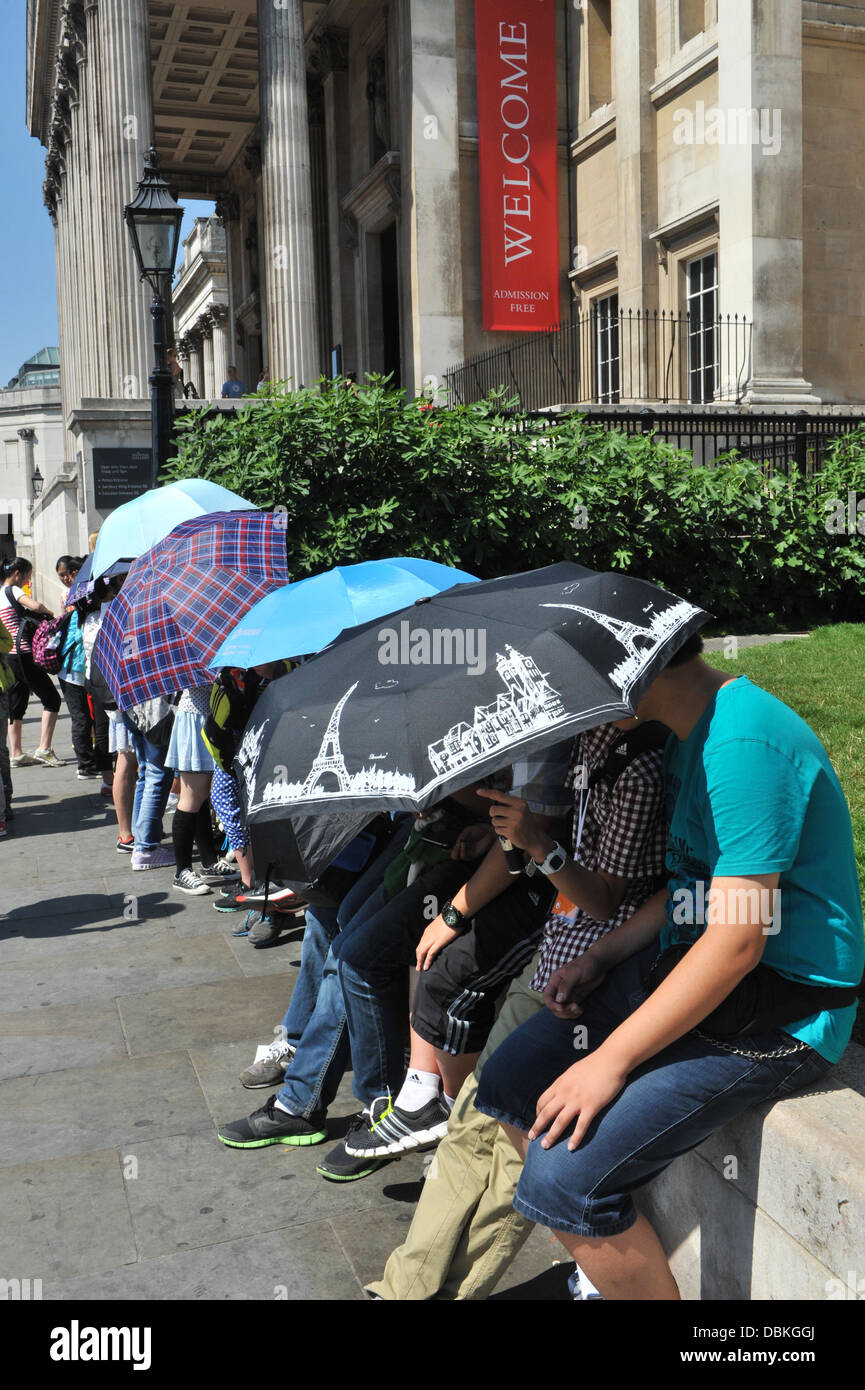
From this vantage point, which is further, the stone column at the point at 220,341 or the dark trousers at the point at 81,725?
the stone column at the point at 220,341

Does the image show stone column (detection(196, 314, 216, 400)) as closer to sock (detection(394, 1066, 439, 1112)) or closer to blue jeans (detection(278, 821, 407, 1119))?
blue jeans (detection(278, 821, 407, 1119))

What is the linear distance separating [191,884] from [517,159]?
18643 mm

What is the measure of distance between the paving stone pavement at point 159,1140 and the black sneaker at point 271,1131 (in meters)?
0.04

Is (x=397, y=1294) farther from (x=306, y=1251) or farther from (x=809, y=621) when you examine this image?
(x=809, y=621)

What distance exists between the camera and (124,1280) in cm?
337

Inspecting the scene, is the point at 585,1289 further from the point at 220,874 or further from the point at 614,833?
the point at 220,874

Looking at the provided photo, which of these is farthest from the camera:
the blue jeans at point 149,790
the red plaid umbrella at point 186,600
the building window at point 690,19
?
the building window at point 690,19

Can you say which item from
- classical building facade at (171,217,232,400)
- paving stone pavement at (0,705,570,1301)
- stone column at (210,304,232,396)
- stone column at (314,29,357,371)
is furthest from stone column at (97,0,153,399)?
stone column at (210,304,232,396)

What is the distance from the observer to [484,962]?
3.64m

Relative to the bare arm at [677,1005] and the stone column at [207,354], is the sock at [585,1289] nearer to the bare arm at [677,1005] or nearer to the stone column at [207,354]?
the bare arm at [677,1005]

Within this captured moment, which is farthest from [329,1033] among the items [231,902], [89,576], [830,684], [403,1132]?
[830,684]

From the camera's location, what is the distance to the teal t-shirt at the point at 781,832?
242 cm

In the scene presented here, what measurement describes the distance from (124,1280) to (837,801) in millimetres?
2401

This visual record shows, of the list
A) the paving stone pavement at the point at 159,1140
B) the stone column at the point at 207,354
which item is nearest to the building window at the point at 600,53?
the paving stone pavement at the point at 159,1140
